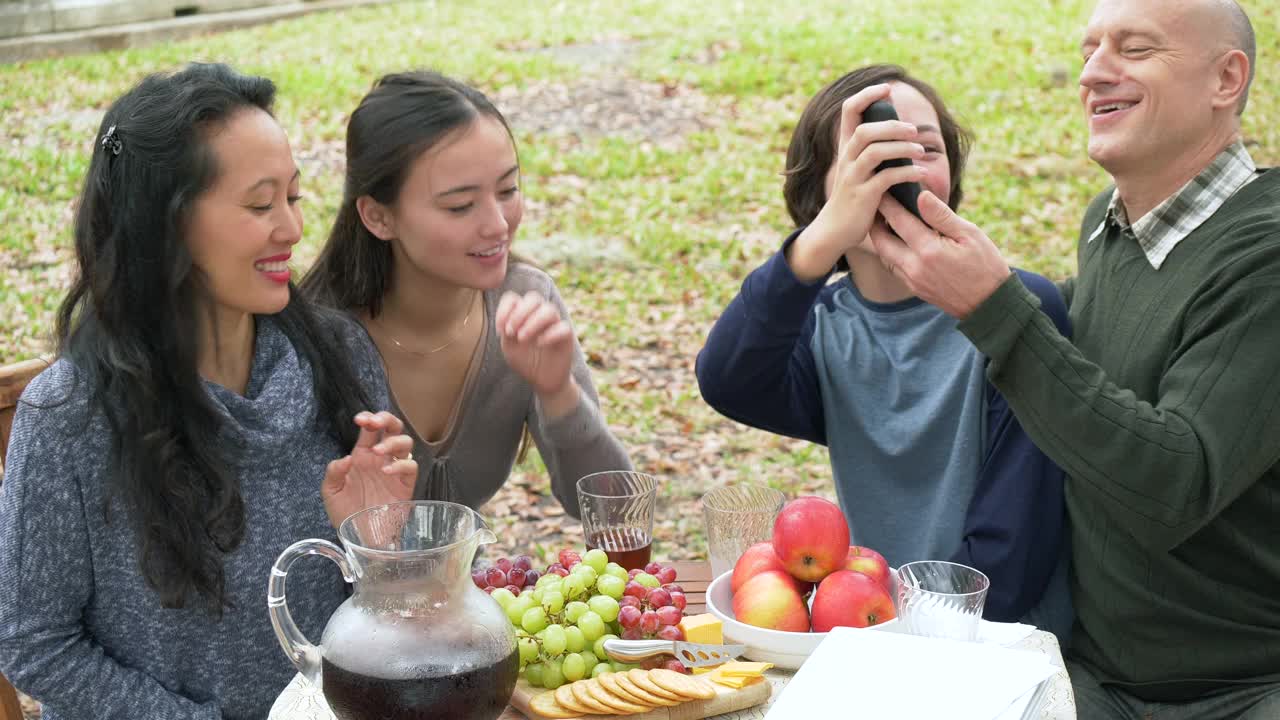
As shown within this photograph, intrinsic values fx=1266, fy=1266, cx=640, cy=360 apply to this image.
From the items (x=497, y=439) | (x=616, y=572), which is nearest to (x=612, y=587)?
(x=616, y=572)

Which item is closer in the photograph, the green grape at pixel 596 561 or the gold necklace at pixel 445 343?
the green grape at pixel 596 561

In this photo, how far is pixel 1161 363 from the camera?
2.38 metres

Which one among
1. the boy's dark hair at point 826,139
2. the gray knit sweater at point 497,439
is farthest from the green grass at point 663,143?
Answer: the boy's dark hair at point 826,139

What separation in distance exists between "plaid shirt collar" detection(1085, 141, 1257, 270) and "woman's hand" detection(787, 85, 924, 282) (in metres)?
0.53

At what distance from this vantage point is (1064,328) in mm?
2646

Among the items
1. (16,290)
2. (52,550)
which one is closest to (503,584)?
(52,550)

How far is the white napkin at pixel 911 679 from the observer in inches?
68.3

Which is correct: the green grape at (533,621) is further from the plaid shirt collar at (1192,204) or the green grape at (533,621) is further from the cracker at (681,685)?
the plaid shirt collar at (1192,204)

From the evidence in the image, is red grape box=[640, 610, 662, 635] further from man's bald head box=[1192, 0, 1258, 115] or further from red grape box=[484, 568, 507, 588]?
man's bald head box=[1192, 0, 1258, 115]

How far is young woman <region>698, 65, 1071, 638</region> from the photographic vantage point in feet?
7.83

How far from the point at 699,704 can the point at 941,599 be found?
0.41 metres

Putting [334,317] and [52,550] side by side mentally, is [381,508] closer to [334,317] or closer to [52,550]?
[52,550]

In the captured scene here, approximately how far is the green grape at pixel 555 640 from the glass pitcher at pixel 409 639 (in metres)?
0.14

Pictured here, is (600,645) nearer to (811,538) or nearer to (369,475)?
(811,538)
